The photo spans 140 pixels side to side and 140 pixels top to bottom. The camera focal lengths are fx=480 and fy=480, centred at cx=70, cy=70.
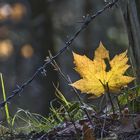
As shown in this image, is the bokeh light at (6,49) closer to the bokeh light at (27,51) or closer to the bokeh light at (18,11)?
the bokeh light at (27,51)

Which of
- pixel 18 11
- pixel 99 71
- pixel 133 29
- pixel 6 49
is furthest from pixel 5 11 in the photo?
pixel 99 71

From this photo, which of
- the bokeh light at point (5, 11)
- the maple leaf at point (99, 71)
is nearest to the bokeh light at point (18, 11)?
the bokeh light at point (5, 11)

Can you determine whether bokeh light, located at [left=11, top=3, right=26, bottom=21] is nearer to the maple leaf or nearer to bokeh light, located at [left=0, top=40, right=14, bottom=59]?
bokeh light, located at [left=0, top=40, right=14, bottom=59]

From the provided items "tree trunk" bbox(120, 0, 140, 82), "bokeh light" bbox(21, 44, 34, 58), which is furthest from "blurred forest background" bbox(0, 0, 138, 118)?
"tree trunk" bbox(120, 0, 140, 82)

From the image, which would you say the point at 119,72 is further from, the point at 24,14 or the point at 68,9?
the point at 68,9

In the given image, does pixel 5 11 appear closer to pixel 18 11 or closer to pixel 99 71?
pixel 18 11

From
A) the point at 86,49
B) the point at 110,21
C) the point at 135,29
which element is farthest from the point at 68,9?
the point at 135,29
